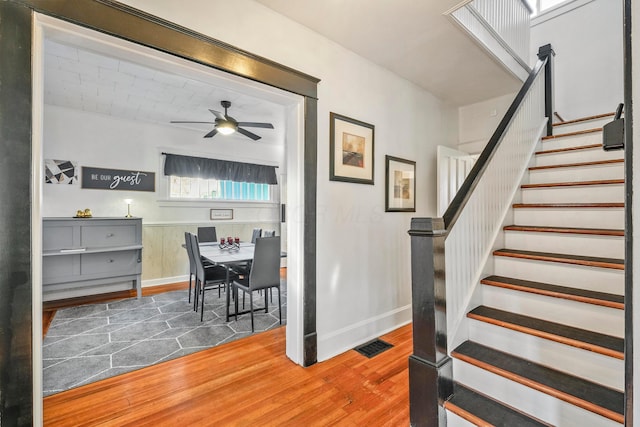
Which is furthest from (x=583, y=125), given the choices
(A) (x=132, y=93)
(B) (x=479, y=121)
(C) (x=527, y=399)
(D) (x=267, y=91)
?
(A) (x=132, y=93)

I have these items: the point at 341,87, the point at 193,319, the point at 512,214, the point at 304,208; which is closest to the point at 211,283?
the point at 193,319

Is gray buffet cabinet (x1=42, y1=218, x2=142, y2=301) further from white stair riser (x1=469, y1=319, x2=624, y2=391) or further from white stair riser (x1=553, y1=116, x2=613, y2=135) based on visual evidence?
white stair riser (x1=553, y1=116, x2=613, y2=135)

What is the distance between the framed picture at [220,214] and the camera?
5484mm

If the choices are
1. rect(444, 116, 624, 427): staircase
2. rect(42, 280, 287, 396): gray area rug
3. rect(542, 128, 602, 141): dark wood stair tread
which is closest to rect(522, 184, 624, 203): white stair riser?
rect(444, 116, 624, 427): staircase

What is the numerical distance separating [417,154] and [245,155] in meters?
3.64

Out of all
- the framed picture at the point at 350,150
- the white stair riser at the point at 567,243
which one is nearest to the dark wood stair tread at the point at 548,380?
the white stair riser at the point at 567,243

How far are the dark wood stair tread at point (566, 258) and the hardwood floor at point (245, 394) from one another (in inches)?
48.2

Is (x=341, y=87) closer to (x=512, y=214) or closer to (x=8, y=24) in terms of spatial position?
(x=512, y=214)

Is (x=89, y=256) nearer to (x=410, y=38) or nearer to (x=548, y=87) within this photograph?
(x=410, y=38)

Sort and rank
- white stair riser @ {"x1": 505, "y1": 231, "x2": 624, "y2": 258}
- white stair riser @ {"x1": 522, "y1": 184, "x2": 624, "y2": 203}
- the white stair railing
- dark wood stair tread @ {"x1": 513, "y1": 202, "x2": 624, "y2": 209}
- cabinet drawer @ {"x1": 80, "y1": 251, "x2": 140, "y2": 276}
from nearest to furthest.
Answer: white stair riser @ {"x1": 505, "y1": 231, "x2": 624, "y2": 258} → dark wood stair tread @ {"x1": 513, "y1": 202, "x2": 624, "y2": 209} → white stair riser @ {"x1": 522, "y1": 184, "x2": 624, "y2": 203} → the white stair railing → cabinet drawer @ {"x1": 80, "y1": 251, "x2": 140, "y2": 276}

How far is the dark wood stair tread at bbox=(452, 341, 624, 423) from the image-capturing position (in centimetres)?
130

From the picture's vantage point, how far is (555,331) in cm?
162

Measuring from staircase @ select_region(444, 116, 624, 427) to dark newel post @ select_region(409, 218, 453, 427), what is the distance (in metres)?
0.11

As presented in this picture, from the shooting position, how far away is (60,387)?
206cm
